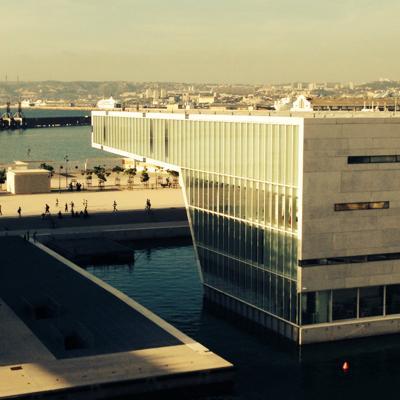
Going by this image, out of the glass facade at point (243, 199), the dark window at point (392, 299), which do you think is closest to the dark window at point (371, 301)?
the dark window at point (392, 299)

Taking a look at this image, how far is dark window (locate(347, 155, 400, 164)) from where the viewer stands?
2087 inches

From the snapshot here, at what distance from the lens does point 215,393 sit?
147ft

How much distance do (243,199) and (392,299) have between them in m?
10.4

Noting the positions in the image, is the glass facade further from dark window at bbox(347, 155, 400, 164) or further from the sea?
dark window at bbox(347, 155, 400, 164)

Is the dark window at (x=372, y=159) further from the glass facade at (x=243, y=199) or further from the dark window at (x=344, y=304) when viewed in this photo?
the dark window at (x=344, y=304)

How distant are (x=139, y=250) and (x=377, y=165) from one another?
1378 inches

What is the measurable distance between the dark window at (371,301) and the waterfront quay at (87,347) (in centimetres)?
1072

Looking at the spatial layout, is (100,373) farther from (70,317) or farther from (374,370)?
(374,370)

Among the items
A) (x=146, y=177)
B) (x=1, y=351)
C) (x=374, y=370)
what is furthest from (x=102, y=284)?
(x=146, y=177)

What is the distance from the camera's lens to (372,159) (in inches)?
2103

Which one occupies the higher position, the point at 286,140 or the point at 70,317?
the point at 286,140

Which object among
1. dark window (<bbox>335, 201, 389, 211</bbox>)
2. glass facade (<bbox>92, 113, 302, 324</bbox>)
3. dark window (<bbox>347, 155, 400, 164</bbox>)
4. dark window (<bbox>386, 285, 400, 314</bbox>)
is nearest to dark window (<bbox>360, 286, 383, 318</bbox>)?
dark window (<bbox>386, 285, 400, 314</bbox>)

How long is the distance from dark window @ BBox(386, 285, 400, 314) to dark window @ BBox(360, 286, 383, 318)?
1.41 feet

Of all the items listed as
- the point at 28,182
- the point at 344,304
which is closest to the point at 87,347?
the point at 344,304
